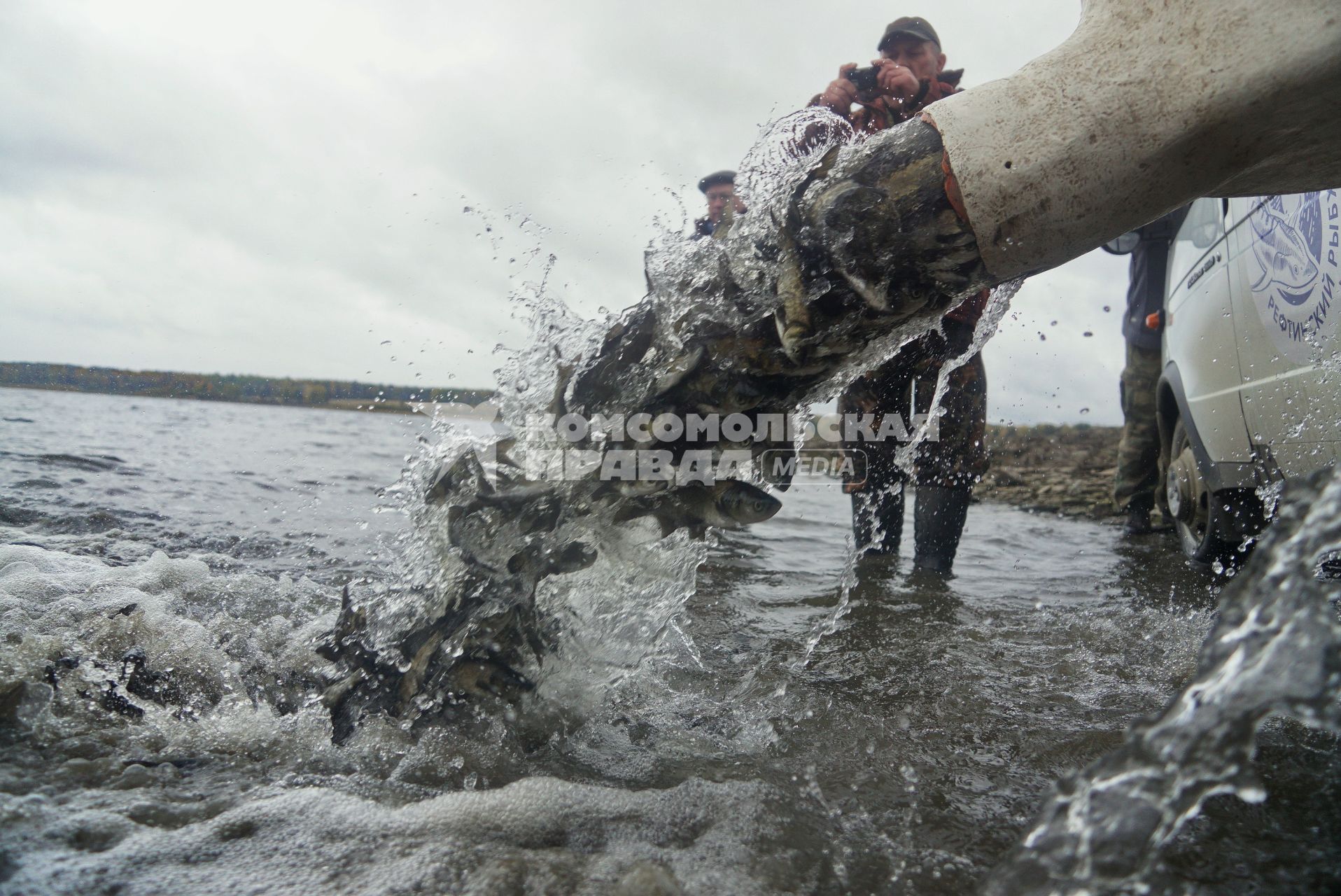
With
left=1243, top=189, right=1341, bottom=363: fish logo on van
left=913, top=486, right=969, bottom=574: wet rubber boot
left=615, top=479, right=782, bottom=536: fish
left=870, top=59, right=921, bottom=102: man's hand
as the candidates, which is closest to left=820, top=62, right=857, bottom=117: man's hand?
left=870, top=59, right=921, bottom=102: man's hand

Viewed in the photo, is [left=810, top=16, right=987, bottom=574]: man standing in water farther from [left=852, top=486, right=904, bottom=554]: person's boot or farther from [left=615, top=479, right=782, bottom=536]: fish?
[left=615, top=479, right=782, bottom=536]: fish

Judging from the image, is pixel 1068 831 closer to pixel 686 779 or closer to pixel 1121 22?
pixel 686 779

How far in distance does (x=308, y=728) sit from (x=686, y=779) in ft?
2.92

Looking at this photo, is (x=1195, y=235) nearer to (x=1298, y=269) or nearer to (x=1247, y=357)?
(x=1247, y=357)

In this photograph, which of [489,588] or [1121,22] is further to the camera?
[489,588]

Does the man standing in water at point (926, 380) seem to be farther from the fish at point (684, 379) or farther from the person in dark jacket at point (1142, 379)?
the person in dark jacket at point (1142, 379)

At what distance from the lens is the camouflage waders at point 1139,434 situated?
5141mm

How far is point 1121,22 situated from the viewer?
1461 mm

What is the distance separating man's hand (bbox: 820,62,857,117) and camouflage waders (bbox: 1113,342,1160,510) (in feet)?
9.81

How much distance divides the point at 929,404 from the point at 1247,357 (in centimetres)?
127

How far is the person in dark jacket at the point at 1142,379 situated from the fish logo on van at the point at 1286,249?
2326mm

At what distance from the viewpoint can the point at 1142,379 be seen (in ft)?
16.9

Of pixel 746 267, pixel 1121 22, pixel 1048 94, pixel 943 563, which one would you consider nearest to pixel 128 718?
pixel 746 267

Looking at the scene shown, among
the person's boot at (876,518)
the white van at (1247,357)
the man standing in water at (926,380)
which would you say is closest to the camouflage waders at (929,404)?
the man standing in water at (926,380)
